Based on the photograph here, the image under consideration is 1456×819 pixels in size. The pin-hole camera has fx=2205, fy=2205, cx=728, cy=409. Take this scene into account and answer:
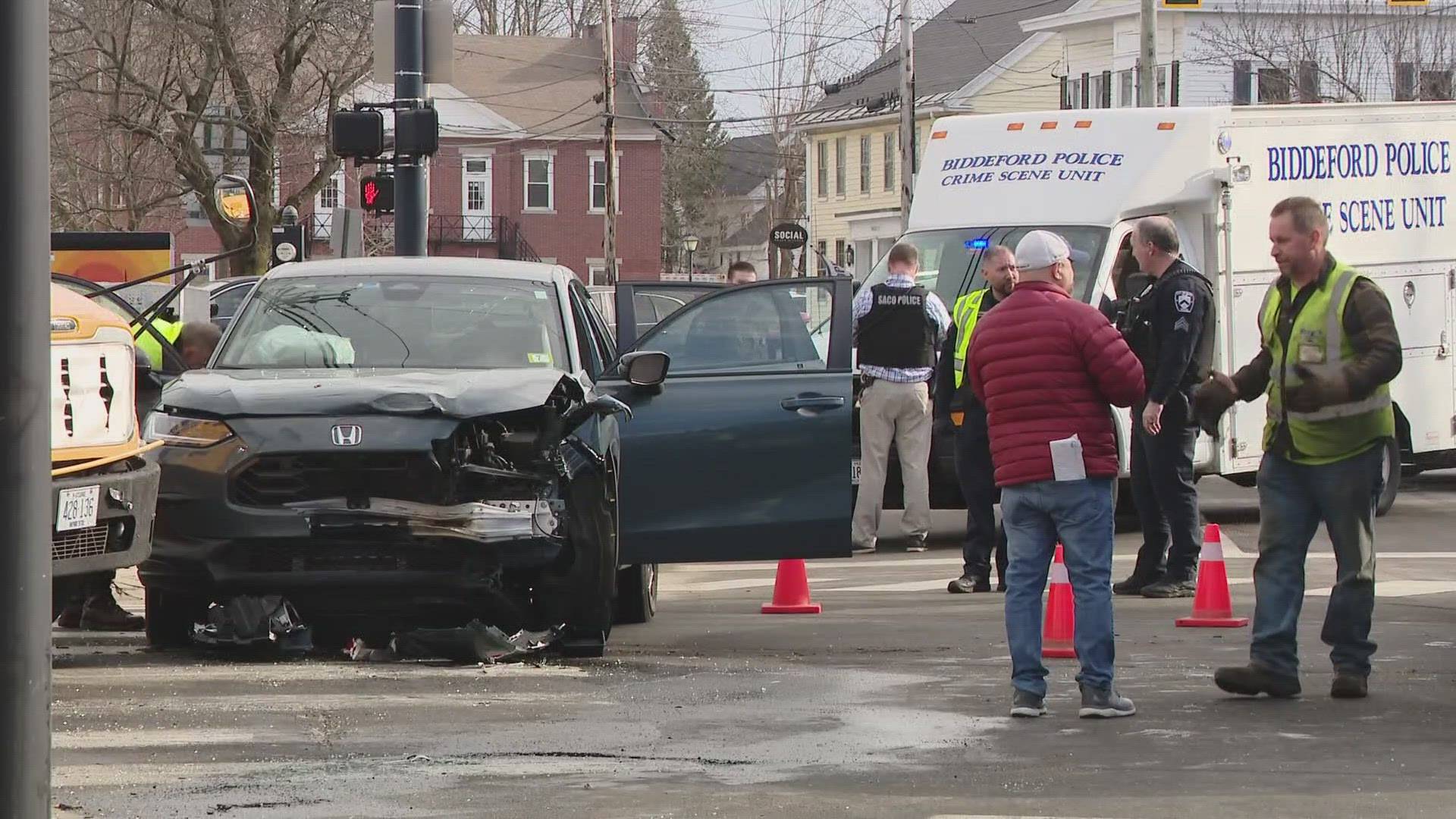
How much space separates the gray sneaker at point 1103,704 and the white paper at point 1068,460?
73 cm

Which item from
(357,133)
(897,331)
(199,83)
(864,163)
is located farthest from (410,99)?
(864,163)

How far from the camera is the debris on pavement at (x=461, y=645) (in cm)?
883

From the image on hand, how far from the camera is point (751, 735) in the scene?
7.22 meters

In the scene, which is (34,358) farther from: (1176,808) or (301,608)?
(301,608)

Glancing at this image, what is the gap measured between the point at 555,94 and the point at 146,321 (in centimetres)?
6262

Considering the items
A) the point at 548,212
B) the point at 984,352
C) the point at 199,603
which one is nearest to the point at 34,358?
the point at 984,352

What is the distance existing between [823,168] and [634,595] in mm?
62156

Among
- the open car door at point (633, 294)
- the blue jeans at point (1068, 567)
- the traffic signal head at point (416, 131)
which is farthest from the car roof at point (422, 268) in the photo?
the traffic signal head at point (416, 131)

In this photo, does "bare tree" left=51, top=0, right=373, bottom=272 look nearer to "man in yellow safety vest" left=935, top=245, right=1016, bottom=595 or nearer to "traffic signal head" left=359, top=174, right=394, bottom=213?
"traffic signal head" left=359, top=174, right=394, bottom=213

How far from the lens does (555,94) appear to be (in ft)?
236

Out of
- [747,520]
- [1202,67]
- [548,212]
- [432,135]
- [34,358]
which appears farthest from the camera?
[548,212]

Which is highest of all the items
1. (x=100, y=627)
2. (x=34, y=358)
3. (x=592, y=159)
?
(x=592, y=159)

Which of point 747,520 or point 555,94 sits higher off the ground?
point 555,94

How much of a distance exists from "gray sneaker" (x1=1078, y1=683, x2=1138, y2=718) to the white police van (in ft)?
22.7
